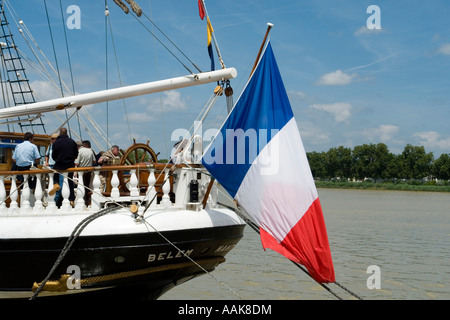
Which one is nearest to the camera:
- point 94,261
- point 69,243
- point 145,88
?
point 69,243

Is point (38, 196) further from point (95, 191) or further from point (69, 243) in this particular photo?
point (69, 243)

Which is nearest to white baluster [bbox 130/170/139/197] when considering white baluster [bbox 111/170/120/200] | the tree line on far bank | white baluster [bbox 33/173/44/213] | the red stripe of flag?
white baluster [bbox 111/170/120/200]

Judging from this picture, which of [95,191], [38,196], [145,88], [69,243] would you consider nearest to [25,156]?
[38,196]

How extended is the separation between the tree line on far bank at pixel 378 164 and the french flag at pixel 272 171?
121 m

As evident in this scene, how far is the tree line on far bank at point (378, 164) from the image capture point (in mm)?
121938

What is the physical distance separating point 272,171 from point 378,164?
4955 inches

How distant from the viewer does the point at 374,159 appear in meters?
132

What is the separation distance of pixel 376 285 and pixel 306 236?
7250 millimetres

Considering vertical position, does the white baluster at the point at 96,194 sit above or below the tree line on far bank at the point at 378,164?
below

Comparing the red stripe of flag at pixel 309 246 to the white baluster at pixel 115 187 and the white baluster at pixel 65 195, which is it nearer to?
the white baluster at pixel 115 187

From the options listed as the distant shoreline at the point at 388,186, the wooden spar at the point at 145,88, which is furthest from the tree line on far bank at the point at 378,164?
the wooden spar at the point at 145,88

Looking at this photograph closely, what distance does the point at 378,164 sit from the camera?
12825 centimetres
